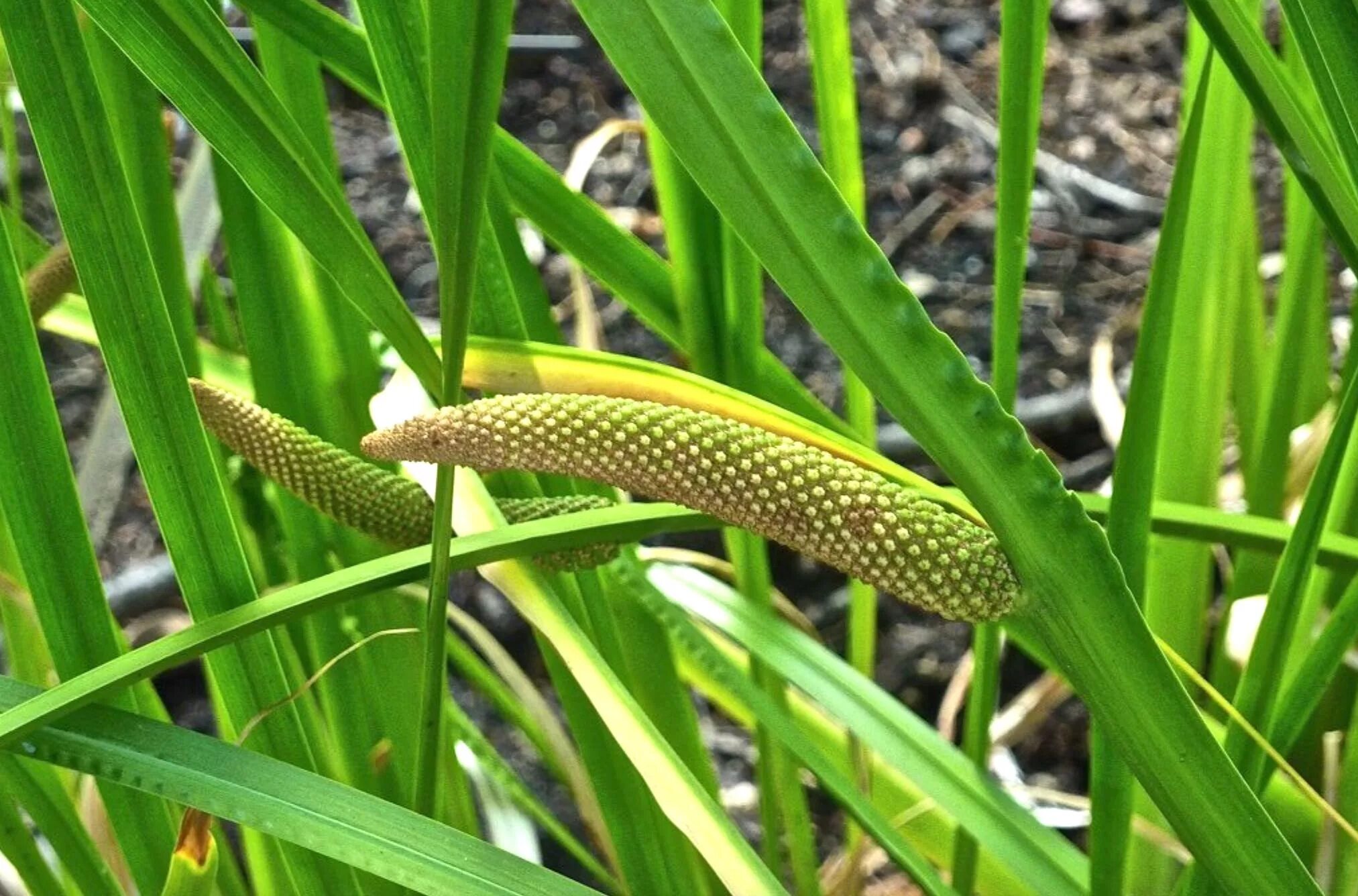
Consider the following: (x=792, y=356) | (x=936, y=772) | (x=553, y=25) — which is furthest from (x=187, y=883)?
(x=553, y=25)

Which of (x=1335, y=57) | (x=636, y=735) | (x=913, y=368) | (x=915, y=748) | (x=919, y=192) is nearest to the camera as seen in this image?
(x=913, y=368)

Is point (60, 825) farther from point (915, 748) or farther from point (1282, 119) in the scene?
point (1282, 119)

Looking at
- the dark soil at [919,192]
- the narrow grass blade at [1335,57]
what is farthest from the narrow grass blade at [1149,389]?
the dark soil at [919,192]

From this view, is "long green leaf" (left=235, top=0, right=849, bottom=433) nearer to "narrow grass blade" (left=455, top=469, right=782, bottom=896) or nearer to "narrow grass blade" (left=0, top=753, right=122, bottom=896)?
"narrow grass blade" (left=455, top=469, right=782, bottom=896)

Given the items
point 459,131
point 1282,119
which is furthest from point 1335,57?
point 459,131

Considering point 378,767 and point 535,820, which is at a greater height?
point 378,767

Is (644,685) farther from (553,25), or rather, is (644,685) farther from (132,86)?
(553,25)
